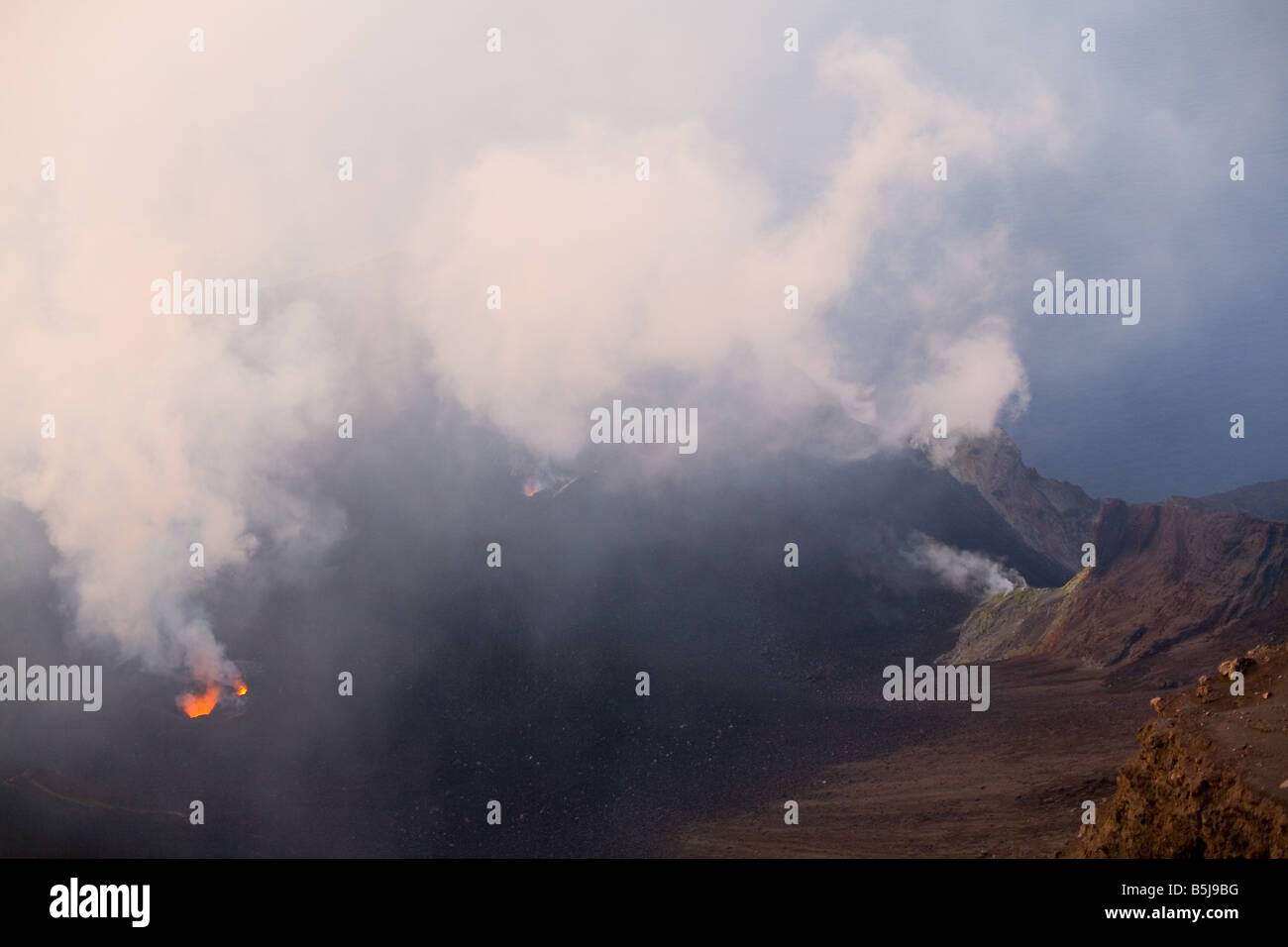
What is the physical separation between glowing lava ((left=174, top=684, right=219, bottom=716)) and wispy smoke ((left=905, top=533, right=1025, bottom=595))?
21193 millimetres

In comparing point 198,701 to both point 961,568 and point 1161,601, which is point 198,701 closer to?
point 961,568

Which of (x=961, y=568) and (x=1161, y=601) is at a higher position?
(x=961, y=568)

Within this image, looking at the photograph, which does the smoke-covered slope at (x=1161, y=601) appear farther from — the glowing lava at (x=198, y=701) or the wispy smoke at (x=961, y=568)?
the glowing lava at (x=198, y=701)

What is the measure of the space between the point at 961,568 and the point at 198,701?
23093mm

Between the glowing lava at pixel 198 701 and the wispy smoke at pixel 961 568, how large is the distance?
2119 cm

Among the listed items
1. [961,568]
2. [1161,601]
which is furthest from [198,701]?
[1161,601]

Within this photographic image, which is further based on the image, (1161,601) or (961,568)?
(961,568)

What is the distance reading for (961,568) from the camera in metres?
29.4

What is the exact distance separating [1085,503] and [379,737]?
2897cm

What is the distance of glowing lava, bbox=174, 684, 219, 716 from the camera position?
22867 millimetres

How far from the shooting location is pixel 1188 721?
13188mm

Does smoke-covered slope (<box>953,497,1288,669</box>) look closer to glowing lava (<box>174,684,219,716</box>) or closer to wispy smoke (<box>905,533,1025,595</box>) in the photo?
wispy smoke (<box>905,533,1025,595</box>)

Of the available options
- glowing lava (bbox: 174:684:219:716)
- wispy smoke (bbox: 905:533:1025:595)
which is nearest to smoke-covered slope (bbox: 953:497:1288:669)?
wispy smoke (bbox: 905:533:1025:595)

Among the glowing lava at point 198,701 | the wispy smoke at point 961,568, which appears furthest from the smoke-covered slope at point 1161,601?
the glowing lava at point 198,701
